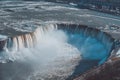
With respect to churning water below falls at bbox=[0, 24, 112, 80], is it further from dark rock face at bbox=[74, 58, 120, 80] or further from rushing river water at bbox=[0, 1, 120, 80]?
dark rock face at bbox=[74, 58, 120, 80]

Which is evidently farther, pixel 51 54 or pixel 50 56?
pixel 51 54

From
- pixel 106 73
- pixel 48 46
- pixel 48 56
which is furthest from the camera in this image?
pixel 48 46

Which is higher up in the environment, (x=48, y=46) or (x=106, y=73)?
(x=106, y=73)

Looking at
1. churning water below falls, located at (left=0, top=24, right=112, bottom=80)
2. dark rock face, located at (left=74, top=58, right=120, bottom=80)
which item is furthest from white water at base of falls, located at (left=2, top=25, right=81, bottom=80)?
dark rock face, located at (left=74, top=58, right=120, bottom=80)

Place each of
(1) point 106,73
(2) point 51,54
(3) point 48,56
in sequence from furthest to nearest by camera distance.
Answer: (2) point 51,54
(3) point 48,56
(1) point 106,73

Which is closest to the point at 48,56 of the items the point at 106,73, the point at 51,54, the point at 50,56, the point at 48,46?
the point at 50,56

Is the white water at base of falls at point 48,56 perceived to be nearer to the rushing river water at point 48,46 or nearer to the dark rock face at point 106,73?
the rushing river water at point 48,46

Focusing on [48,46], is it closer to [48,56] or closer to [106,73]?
[48,56]
